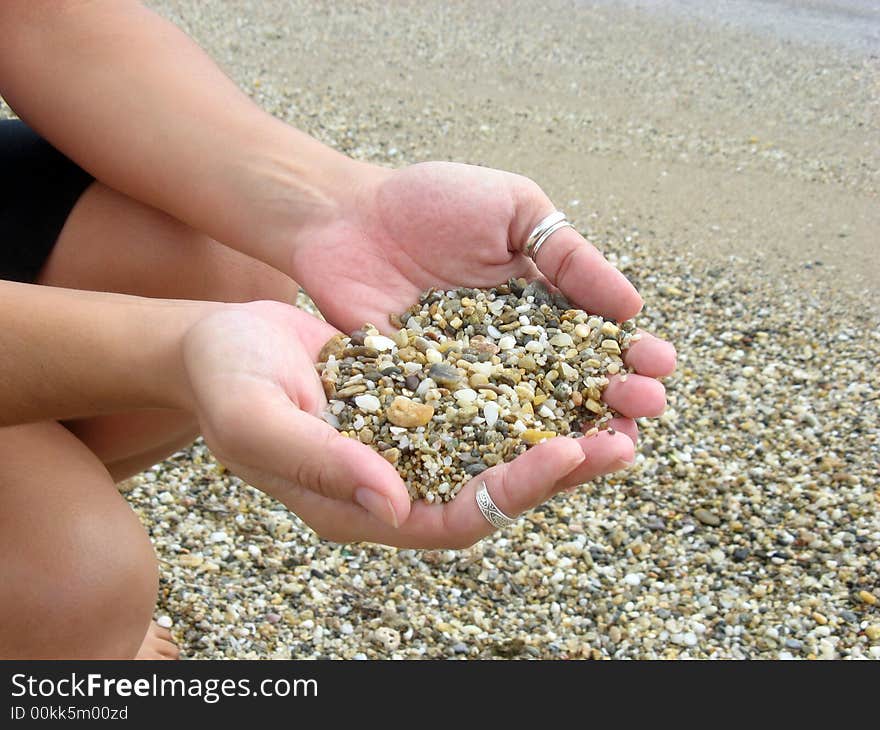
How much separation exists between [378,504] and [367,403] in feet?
1.08

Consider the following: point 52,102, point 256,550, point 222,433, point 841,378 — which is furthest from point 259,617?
point 841,378

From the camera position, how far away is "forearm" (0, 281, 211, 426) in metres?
1.45

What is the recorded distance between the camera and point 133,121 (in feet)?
6.18

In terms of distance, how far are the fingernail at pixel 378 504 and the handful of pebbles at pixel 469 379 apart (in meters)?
0.22

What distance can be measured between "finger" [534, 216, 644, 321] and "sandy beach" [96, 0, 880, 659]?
0.78 meters

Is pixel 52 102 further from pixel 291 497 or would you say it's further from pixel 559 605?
pixel 559 605

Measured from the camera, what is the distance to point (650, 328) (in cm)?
337

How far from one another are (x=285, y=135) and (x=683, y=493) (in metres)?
1.39

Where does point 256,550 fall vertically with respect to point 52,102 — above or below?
below

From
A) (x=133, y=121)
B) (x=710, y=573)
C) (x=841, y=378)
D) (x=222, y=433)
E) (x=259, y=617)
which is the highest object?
(x=133, y=121)

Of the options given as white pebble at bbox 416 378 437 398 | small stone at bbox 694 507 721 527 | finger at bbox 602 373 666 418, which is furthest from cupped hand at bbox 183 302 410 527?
small stone at bbox 694 507 721 527

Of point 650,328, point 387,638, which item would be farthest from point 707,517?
point 650,328

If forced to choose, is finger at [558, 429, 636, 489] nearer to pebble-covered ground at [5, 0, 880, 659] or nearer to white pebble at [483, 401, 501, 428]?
white pebble at [483, 401, 501, 428]

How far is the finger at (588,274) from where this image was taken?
1.81 meters
